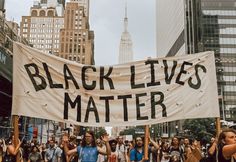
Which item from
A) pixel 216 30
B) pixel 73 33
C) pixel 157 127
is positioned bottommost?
pixel 157 127

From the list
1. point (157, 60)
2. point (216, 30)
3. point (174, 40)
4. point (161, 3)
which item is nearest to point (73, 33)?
point (161, 3)

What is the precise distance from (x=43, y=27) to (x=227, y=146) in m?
191

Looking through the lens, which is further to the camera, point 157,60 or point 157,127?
point 157,127

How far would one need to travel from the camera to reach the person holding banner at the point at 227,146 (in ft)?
12.0

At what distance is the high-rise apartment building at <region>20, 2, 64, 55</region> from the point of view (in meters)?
190

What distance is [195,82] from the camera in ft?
23.3

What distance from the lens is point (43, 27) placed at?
190m

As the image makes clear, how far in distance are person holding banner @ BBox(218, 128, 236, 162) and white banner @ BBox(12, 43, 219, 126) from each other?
9.19ft

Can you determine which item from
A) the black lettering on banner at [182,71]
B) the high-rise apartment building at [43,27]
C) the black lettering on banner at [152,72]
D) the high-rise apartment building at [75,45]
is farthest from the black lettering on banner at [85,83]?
the high-rise apartment building at [43,27]

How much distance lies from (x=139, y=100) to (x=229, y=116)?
289ft

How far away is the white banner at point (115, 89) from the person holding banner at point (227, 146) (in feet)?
9.19

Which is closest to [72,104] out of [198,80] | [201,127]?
[198,80]

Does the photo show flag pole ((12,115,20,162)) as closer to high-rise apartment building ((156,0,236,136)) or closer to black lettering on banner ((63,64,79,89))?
black lettering on banner ((63,64,79,89))

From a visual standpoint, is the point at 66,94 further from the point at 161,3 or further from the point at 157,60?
the point at 161,3
